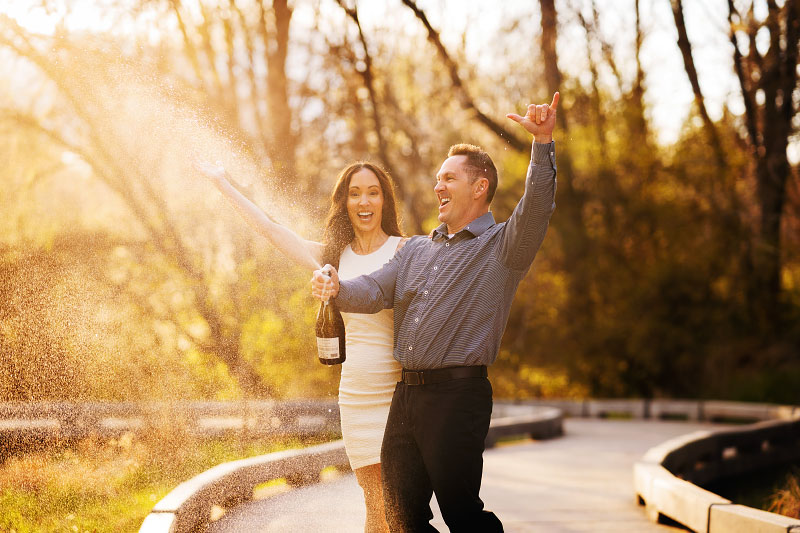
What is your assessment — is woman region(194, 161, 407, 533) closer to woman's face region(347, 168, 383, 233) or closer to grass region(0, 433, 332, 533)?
woman's face region(347, 168, 383, 233)

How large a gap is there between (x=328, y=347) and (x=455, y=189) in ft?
3.05

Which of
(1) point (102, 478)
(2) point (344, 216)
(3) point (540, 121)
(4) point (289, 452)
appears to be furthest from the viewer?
(1) point (102, 478)

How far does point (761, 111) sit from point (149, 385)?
12311 mm

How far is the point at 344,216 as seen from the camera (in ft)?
14.8

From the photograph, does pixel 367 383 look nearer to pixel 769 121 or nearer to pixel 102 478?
pixel 102 478

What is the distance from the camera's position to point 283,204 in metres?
5.45

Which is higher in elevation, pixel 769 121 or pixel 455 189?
pixel 769 121

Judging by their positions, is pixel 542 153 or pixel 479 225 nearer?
pixel 542 153

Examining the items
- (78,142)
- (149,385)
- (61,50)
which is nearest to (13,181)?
(78,142)

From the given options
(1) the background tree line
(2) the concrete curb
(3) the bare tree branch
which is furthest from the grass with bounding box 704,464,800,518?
(3) the bare tree branch

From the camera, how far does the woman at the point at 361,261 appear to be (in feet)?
13.5

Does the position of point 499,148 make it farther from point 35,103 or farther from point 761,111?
point 35,103

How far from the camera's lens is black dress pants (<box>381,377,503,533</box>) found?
11.5ft

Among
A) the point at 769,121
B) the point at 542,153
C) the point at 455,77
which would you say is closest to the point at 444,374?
the point at 542,153
